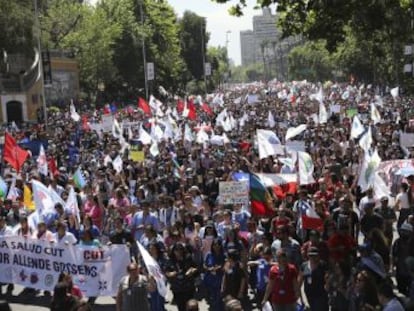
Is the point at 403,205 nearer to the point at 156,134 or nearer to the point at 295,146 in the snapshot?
the point at 295,146

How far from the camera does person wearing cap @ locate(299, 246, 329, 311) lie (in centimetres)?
948

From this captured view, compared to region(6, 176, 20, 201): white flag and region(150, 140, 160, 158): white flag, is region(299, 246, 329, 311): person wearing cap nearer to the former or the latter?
region(6, 176, 20, 201): white flag

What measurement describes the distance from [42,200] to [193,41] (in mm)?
100227

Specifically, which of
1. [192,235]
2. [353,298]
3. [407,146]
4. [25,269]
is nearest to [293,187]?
[192,235]

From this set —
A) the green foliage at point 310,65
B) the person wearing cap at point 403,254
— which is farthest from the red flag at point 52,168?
the green foliage at point 310,65

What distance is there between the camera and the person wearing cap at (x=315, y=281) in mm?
9481

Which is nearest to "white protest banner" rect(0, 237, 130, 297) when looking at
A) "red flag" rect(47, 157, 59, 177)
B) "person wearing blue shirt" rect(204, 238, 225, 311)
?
"person wearing blue shirt" rect(204, 238, 225, 311)

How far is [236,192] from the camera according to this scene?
13836 millimetres

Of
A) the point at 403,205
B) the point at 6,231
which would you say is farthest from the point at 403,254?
the point at 6,231

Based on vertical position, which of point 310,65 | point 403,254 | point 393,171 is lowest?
point 403,254

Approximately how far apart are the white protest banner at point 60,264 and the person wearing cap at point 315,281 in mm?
2994

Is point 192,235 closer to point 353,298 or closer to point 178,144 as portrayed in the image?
point 353,298

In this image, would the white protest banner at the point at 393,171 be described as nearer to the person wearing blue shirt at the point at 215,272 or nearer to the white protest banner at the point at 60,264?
the person wearing blue shirt at the point at 215,272

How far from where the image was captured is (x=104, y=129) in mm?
31719
